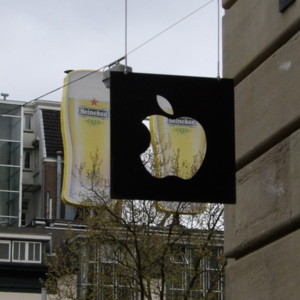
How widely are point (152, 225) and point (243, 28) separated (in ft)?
80.4

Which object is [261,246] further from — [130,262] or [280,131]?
[130,262]

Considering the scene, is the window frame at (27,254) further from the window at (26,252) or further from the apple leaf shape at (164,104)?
the apple leaf shape at (164,104)

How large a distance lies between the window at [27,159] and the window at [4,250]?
18417 mm

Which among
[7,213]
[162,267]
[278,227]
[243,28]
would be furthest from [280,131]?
[7,213]

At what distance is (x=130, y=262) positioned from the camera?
112 ft

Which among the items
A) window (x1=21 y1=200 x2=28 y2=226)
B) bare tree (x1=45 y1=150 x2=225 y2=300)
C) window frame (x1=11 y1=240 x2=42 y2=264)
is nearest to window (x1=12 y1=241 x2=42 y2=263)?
window frame (x1=11 y1=240 x2=42 y2=264)

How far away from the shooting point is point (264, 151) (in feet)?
30.9

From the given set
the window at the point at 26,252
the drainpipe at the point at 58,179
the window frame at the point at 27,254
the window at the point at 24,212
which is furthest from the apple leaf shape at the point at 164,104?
the window at the point at 24,212

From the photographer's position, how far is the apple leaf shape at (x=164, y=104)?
9.25 metres

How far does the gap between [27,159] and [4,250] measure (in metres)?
19.3

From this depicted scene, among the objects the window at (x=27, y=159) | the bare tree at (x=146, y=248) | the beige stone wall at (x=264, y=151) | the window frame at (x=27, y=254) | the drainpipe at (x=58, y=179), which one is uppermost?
the window at (x=27, y=159)

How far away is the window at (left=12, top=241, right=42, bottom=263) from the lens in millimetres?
A: 57562

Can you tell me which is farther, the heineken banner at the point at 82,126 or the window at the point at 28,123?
the window at the point at 28,123

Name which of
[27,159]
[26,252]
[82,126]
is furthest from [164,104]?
[27,159]
